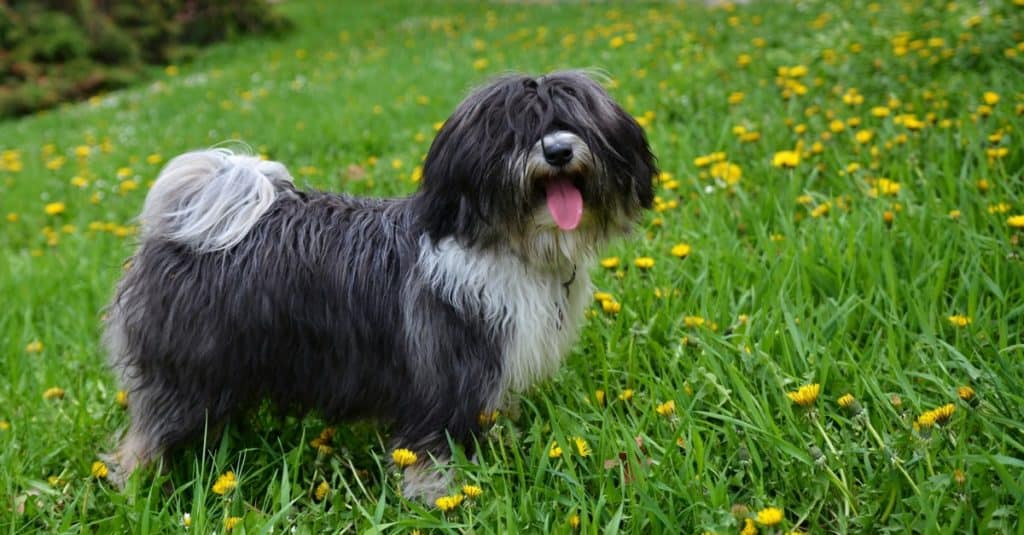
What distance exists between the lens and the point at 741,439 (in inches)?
102

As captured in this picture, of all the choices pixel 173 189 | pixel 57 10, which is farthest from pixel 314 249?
pixel 57 10

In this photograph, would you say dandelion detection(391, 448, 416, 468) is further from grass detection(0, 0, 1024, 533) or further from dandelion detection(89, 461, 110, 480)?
dandelion detection(89, 461, 110, 480)

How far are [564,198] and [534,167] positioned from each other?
0.15m

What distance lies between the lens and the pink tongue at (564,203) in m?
2.51

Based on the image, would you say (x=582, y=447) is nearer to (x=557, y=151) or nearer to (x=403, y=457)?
(x=403, y=457)

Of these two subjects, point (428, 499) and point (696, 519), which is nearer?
point (696, 519)

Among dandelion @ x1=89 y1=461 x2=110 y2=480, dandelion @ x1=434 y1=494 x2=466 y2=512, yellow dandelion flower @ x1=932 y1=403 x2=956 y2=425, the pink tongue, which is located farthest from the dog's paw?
yellow dandelion flower @ x1=932 y1=403 x2=956 y2=425

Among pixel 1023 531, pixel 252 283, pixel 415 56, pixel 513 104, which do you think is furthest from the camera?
pixel 415 56

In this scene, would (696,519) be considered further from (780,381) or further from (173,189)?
(173,189)

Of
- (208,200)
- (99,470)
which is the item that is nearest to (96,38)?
(208,200)

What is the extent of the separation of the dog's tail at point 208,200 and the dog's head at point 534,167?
0.62 meters

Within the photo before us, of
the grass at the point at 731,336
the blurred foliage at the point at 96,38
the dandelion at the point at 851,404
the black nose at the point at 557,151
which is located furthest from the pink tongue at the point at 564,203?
the blurred foliage at the point at 96,38

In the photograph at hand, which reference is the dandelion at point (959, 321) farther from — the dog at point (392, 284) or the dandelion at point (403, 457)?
the dandelion at point (403, 457)

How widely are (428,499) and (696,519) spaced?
34.7 inches
